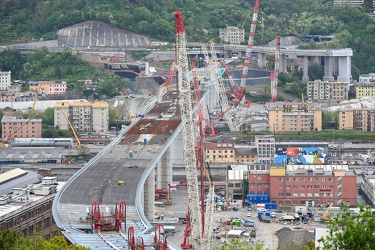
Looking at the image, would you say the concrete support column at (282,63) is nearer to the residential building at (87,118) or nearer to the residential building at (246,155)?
the residential building at (87,118)

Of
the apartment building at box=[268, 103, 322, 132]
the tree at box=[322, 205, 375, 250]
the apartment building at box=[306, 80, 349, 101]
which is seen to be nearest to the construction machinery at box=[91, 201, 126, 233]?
the tree at box=[322, 205, 375, 250]

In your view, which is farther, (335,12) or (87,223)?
(335,12)

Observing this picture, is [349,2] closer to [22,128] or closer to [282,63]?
[282,63]

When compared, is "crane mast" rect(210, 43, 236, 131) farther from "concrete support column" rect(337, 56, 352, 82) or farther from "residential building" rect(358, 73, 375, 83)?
"residential building" rect(358, 73, 375, 83)

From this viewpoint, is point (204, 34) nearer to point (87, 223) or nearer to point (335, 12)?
point (335, 12)

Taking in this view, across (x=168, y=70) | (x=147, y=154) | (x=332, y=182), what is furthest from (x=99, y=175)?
(x=168, y=70)
